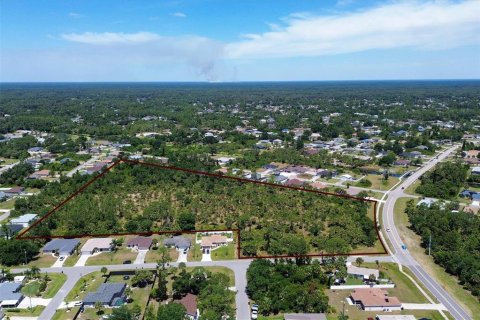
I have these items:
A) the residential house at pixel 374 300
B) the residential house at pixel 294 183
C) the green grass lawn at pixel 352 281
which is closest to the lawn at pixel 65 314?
the residential house at pixel 374 300

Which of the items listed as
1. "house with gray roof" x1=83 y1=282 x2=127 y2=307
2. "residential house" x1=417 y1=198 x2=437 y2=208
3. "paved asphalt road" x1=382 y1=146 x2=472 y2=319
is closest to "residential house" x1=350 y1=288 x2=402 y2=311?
"paved asphalt road" x1=382 y1=146 x2=472 y2=319

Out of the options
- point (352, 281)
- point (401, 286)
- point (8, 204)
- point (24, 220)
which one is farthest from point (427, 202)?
point (8, 204)

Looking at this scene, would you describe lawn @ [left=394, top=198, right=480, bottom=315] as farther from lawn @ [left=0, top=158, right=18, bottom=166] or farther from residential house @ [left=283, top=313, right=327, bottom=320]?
lawn @ [left=0, top=158, right=18, bottom=166]

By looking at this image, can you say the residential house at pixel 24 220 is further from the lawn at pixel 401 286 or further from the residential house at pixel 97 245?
the lawn at pixel 401 286

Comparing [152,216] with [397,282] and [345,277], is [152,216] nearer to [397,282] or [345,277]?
[345,277]

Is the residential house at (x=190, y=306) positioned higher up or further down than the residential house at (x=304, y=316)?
further down

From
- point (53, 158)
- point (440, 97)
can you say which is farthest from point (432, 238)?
point (440, 97)

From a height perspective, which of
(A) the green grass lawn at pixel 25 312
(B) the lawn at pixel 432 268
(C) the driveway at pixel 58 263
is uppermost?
(B) the lawn at pixel 432 268
